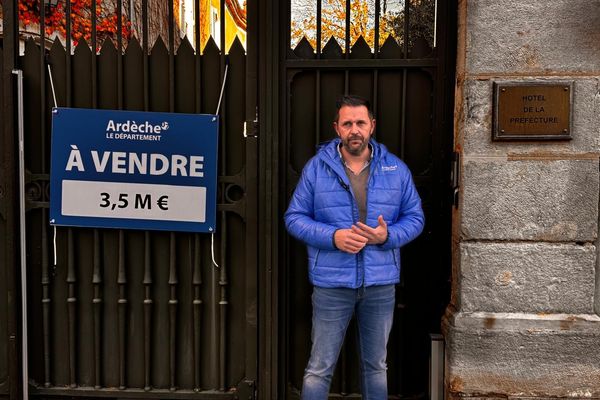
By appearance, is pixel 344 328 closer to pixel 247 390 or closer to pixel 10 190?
pixel 247 390

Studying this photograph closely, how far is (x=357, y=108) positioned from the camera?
3191 millimetres

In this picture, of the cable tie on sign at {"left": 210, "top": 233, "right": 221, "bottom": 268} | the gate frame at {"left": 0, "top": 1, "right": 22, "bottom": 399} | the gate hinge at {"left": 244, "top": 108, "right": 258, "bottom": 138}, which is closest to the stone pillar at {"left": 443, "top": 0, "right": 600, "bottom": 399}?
the gate hinge at {"left": 244, "top": 108, "right": 258, "bottom": 138}

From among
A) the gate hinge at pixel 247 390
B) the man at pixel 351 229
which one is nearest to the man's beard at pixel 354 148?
the man at pixel 351 229

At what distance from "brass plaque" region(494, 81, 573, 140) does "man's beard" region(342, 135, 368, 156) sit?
758 millimetres

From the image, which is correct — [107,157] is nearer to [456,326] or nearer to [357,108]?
[357,108]

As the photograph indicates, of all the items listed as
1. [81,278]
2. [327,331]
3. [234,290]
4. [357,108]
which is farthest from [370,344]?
[81,278]

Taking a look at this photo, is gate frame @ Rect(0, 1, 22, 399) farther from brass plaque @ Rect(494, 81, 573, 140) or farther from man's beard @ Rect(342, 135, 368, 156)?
brass plaque @ Rect(494, 81, 573, 140)

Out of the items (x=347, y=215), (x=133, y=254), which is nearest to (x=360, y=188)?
(x=347, y=215)

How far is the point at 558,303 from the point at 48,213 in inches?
129

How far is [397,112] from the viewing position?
12.3ft

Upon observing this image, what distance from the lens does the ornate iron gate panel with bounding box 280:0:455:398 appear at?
371cm

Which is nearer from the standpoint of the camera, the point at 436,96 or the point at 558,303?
the point at 558,303

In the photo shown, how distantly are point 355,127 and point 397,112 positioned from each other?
26.7 inches

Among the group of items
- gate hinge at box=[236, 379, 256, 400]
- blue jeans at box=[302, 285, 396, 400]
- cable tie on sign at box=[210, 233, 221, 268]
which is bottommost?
gate hinge at box=[236, 379, 256, 400]
